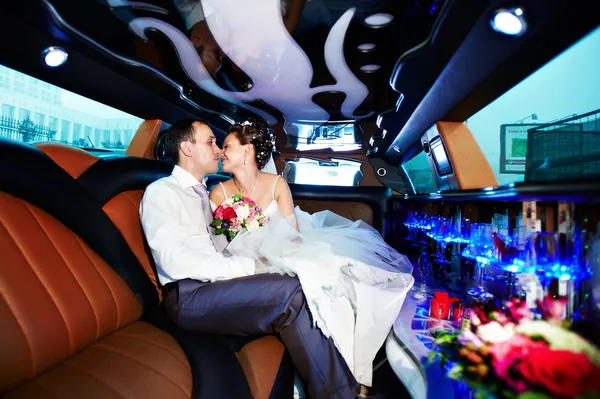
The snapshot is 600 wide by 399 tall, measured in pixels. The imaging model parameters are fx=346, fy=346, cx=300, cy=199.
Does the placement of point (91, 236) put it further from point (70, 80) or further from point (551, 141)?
point (551, 141)

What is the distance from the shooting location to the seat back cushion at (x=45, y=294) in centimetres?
96

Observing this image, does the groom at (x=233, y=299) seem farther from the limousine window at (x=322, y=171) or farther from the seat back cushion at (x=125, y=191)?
the limousine window at (x=322, y=171)

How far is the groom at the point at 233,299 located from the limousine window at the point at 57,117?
683 mm

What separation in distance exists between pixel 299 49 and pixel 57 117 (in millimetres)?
1551

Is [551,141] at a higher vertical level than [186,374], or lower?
higher

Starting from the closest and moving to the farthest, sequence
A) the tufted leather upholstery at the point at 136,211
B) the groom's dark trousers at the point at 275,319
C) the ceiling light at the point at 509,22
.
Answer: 1. the ceiling light at the point at 509,22
2. the tufted leather upholstery at the point at 136,211
3. the groom's dark trousers at the point at 275,319

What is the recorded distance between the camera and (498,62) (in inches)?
59.4

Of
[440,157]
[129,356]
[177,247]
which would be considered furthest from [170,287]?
[440,157]

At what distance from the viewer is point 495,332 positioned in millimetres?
736

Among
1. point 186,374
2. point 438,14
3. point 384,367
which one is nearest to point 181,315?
point 186,374

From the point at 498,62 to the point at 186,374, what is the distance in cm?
176

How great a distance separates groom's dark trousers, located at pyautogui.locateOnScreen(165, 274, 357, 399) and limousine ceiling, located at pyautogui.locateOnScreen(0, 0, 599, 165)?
1.25 meters

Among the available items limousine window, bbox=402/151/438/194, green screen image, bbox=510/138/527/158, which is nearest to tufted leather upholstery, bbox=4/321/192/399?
limousine window, bbox=402/151/438/194

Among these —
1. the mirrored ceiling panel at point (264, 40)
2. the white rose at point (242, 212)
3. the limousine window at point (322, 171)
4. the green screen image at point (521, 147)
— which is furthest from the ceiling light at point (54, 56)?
the green screen image at point (521, 147)
